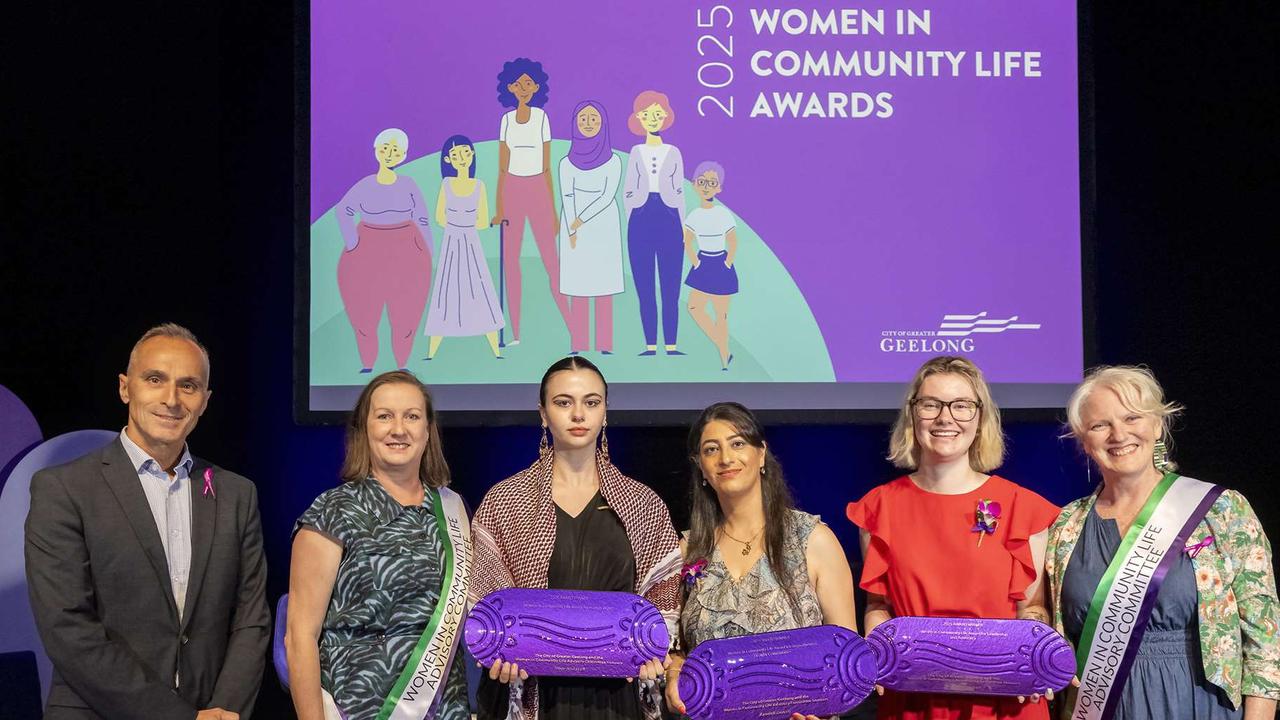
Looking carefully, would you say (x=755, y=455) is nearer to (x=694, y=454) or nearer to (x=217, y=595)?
(x=694, y=454)

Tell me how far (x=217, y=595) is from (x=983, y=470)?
179 centimetres

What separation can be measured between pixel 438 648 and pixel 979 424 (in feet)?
4.43

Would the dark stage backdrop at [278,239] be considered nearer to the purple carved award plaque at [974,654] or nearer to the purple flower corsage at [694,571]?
the purple flower corsage at [694,571]

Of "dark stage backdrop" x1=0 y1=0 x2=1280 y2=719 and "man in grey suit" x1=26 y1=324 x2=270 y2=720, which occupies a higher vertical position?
"dark stage backdrop" x1=0 y1=0 x2=1280 y2=719

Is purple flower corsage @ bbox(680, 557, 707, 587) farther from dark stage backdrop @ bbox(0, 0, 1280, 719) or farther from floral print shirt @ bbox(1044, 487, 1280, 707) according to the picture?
dark stage backdrop @ bbox(0, 0, 1280, 719)

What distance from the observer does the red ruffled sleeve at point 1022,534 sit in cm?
249

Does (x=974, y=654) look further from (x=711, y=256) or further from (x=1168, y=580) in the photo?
(x=711, y=256)

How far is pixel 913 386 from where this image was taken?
8.66 ft

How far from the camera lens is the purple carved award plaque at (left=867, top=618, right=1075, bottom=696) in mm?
2305

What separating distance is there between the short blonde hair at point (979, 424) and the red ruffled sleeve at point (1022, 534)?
107mm

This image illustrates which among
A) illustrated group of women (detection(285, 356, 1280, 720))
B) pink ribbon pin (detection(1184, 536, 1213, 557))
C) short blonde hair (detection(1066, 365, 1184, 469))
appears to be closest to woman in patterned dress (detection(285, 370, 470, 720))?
illustrated group of women (detection(285, 356, 1280, 720))

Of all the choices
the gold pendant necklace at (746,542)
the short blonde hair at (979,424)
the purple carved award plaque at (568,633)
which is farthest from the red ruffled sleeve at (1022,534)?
the purple carved award plaque at (568,633)

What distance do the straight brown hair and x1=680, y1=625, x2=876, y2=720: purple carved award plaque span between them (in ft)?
2.75

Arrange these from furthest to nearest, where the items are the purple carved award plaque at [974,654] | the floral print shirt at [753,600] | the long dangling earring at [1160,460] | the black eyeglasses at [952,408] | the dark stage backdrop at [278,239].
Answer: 1. the dark stage backdrop at [278,239]
2. the long dangling earring at [1160,460]
3. the black eyeglasses at [952,408]
4. the floral print shirt at [753,600]
5. the purple carved award plaque at [974,654]
